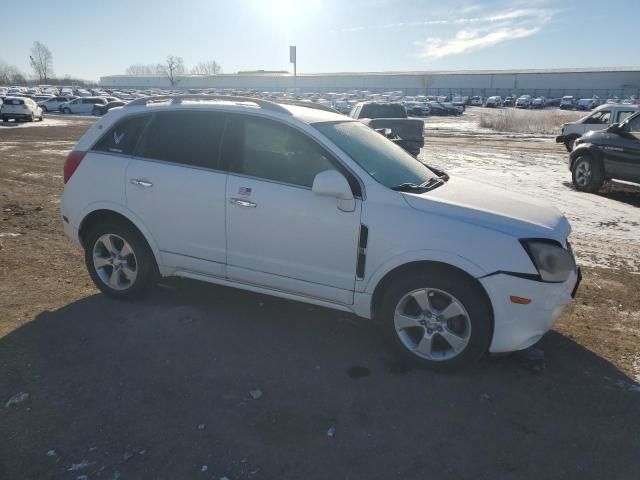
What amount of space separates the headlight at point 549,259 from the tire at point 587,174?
8285 millimetres

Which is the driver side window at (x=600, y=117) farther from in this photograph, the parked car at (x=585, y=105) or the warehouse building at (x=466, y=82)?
the warehouse building at (x=466, y=82)

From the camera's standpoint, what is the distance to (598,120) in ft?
58.4

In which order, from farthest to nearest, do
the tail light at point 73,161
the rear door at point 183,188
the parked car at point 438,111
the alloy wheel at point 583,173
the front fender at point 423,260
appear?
1. the parked car at point 438,111
2. the alloy wheel at point 583,173
3. the tail light at point 73,161
4. the rear door at point 183,188
5. the front fender at point 423,260

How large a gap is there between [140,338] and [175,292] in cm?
98

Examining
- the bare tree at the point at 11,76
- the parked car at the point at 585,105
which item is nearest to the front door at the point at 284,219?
the parked car at the point at 585,105

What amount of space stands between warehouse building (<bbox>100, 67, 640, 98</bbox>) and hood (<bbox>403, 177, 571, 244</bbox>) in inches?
4307

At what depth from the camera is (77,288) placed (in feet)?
16.6

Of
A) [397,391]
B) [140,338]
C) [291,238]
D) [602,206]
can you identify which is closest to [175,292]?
[140,338]

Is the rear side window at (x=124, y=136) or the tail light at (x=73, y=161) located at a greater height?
the rear side window at (x=124, y=136)

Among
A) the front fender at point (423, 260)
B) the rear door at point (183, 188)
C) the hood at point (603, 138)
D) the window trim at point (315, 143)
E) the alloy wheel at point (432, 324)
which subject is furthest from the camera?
the hood at point (603, 138)

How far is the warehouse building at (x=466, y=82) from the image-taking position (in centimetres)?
10031

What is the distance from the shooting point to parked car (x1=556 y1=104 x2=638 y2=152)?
16875 mm

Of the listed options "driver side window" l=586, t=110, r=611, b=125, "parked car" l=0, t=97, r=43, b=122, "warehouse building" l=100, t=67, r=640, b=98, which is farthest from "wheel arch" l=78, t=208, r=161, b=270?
"warehouse building" l=100, t=67, r=640, b=98

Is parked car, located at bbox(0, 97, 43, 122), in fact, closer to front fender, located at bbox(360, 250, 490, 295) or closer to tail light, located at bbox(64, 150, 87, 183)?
tail light, located at bbox(64, 150, 87, 183)
